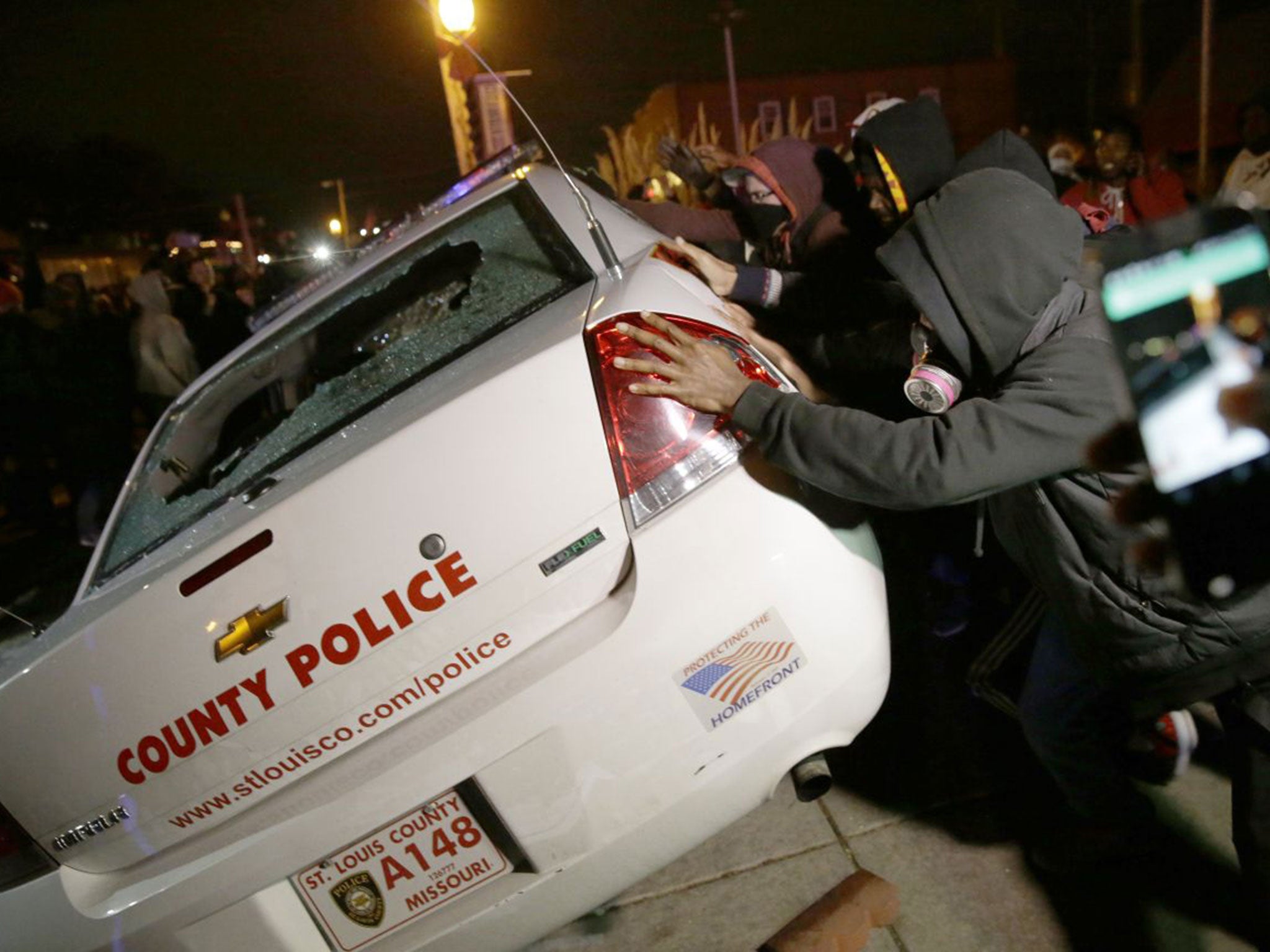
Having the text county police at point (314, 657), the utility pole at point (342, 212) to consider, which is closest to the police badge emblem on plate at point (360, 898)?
the text county police at point (314, 657)

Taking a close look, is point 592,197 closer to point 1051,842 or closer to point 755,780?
point 755,780

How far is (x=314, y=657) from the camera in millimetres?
1721

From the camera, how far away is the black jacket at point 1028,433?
1.63 meters

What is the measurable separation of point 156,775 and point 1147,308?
1.93 m

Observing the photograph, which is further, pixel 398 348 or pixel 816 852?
pixel 398 348

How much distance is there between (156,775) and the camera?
5.81 feet

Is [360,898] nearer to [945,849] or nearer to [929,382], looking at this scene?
[945,849]

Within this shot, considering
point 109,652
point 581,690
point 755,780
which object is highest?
point 109,652

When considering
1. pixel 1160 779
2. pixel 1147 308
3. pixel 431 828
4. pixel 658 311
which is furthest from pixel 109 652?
pixel 1160 779

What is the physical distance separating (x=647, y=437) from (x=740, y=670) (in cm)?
52

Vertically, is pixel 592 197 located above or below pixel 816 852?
above

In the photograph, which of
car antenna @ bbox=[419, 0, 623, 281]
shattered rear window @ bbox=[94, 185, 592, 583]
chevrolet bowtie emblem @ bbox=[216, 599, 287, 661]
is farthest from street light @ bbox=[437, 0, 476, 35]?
chevrolet bowtie emblem @ bbox=[216, 599, 287, 661]

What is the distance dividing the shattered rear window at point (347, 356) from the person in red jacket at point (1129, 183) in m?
4.09

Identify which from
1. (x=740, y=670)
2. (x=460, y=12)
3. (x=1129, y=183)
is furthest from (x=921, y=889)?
(x=460, y=12)
